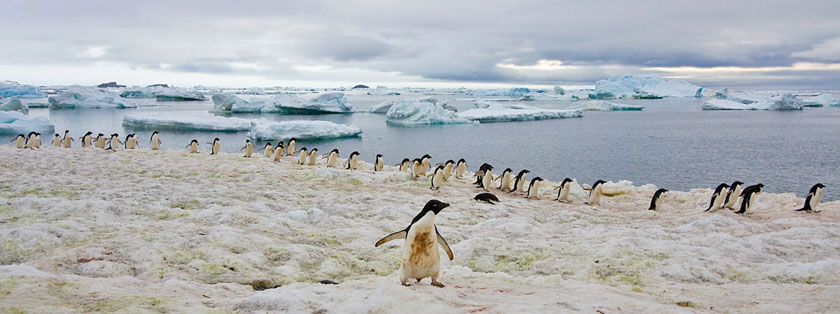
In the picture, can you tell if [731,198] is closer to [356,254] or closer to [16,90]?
[356,254]

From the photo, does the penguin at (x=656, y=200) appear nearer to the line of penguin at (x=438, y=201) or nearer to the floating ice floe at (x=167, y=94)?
the line of penguin at (x=438, y=201)

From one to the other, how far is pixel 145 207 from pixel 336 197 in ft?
11.0

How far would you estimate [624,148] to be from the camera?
30.6 m

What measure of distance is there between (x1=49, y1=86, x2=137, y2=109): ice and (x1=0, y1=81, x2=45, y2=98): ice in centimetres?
1112

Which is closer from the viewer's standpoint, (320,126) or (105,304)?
(105,304)

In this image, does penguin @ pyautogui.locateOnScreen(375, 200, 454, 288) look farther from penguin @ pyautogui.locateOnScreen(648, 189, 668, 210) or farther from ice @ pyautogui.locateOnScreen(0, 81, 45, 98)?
ice @ pyautogui.locateOnScreen(0, 81, 45, 98)

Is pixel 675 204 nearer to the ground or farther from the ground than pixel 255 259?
nearer to the ground

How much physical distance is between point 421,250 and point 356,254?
7.52ft

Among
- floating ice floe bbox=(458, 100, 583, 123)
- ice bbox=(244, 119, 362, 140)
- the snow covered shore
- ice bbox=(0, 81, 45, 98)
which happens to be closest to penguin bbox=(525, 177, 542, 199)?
the snow covered shore

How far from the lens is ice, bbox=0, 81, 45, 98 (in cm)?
6606

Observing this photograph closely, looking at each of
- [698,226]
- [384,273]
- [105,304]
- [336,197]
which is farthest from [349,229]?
[698,226]

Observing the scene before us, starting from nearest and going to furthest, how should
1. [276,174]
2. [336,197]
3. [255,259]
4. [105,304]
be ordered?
1. [105,304]
2. [255,259]
3. [336,197]
4. [276,174]

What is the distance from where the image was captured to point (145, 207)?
7594 mm

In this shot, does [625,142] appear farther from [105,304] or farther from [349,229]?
[105,304]
